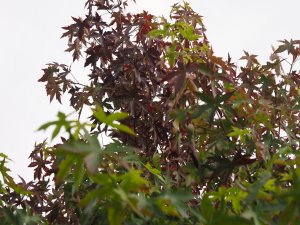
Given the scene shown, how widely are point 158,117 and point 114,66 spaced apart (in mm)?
464

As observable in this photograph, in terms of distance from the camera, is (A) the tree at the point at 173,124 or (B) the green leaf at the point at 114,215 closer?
(B) the green leaf at the point at 114,215

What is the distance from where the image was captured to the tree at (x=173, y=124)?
2.10 metres

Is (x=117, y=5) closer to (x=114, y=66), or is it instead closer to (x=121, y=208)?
(x=114, y=66)

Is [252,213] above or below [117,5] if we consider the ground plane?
below

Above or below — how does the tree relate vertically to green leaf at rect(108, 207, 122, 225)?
above

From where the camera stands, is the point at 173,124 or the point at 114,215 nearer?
the point at 114,215

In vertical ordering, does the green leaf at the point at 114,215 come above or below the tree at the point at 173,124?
below

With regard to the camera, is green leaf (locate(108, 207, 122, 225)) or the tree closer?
green leaf (locate(108, 207, 122, 225))

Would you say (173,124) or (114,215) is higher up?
(173,124)

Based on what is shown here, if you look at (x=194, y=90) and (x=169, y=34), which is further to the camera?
(x=169, y=34)

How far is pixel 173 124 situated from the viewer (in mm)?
2486

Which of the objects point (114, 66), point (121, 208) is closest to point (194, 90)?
point (114, 66)

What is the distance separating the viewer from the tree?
210 centimetres

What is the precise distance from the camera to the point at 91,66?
3.30 metres
